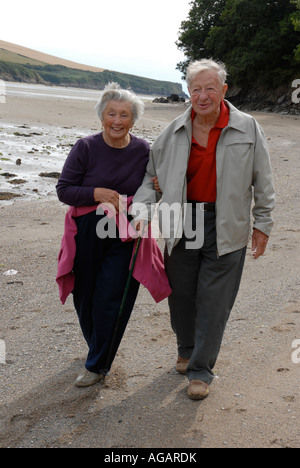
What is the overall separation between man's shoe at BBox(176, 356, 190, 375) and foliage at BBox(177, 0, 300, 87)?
28.4 metres

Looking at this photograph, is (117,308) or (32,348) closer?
(117,308)

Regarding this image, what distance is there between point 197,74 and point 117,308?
153cm

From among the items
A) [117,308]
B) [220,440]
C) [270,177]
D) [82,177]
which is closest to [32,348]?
[117,308]

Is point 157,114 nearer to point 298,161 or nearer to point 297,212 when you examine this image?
point 298,161

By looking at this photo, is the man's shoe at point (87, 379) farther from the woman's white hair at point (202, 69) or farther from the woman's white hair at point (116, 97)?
the woman's white hair at point (202, 69)

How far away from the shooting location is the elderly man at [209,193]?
3453mm

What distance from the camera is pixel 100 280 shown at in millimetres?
3697

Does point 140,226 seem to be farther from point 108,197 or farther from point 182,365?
point 182,365

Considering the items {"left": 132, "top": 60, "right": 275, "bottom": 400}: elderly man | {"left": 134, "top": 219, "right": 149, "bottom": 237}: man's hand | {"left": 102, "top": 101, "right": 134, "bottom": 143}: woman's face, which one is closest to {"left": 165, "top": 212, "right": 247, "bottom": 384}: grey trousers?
{"left": 132, "top": 60, "right": 275, "bottom": 400}: elderly man

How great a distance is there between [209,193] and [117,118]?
723 millimetres

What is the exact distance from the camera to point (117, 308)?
369 centimetres

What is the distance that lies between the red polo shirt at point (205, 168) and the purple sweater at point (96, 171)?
34cm

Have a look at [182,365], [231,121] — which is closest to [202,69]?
[231,121]

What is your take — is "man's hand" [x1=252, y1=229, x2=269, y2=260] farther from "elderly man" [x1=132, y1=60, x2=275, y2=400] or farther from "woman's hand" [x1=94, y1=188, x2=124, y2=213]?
"woman's hand" [x1=94, y1=188, x2=124, y2=213]
